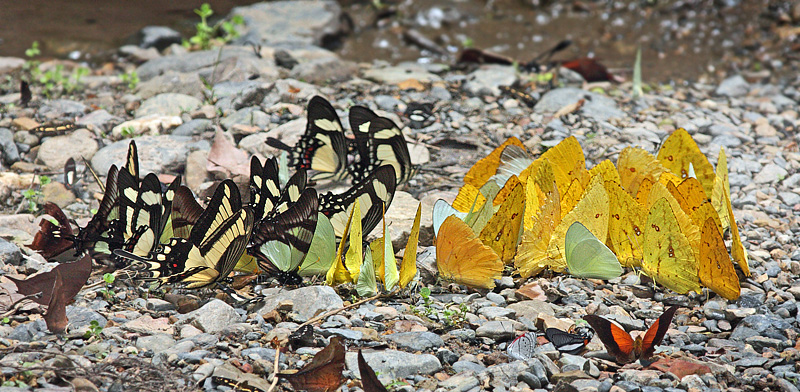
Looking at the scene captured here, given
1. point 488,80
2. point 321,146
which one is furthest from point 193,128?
point 488,80

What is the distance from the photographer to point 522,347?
7.86 ft

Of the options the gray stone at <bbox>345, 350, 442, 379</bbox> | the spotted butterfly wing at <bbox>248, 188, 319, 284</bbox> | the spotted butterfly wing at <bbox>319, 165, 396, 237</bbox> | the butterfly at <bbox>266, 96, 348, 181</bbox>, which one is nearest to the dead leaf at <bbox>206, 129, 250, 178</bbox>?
the butterfly at <bbox>266, 96, 348, 181</bbox>

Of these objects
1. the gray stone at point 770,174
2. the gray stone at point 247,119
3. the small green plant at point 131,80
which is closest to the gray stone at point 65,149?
the gray stone at point 247,119

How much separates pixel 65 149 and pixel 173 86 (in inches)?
48.9

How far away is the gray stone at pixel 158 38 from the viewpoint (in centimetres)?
711

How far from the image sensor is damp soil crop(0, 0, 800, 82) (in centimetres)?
752

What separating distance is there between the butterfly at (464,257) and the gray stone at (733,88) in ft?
14.8

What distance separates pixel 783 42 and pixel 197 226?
25.8 ft

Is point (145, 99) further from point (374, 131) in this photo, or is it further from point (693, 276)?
point (693, 276)

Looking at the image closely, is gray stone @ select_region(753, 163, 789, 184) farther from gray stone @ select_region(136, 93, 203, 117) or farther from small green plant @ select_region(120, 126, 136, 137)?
small green plant @ select_region(120, 126, 136, 137)

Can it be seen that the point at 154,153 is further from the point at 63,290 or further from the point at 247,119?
the point at 63,290

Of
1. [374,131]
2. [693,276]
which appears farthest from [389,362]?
[374,131]

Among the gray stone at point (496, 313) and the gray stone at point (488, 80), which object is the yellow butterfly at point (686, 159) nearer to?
the gray stone at point (496, 313)

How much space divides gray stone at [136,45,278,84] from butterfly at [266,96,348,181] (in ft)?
4.92
